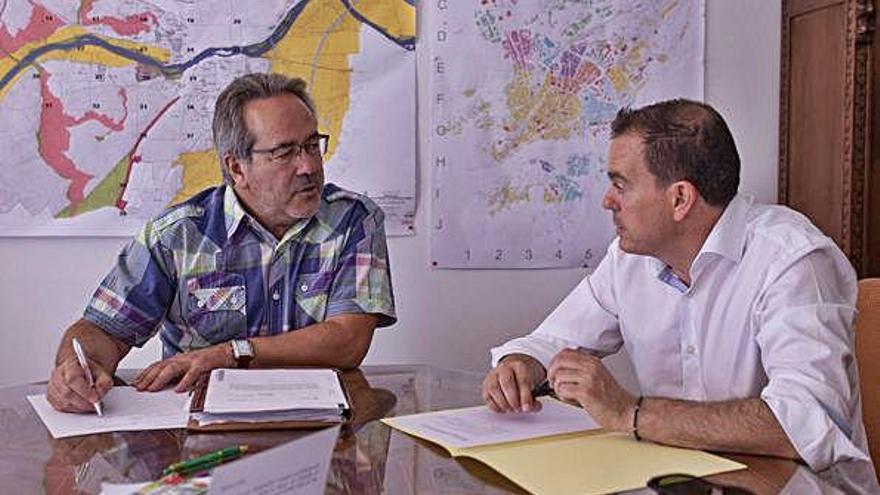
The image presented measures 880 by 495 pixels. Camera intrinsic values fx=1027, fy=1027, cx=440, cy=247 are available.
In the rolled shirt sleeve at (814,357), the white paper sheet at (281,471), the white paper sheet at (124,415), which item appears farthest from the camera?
the white paper sheet at (124,415)

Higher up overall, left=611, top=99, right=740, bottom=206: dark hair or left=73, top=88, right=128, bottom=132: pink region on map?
left=73, top=88, right=128, bottom=132: pink region on map

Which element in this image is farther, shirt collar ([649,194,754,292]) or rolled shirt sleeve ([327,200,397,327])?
rolled shirt sleeve ([327,200,397,327])

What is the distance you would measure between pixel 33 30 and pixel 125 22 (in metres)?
0.21

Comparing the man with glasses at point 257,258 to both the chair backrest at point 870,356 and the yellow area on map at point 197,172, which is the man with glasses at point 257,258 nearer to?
the yellow area on map at point 197,172

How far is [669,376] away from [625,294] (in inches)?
6.3

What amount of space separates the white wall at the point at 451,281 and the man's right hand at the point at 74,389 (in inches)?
40.7

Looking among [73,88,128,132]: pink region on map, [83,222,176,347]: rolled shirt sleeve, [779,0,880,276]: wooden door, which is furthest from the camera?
[73,88,128,132]: pink region on map

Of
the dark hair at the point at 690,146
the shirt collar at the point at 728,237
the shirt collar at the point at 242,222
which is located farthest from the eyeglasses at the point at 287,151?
the shirt collar at the point at 728,237

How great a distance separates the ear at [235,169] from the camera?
6.97 feet

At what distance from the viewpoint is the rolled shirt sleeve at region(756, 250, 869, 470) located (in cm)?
129

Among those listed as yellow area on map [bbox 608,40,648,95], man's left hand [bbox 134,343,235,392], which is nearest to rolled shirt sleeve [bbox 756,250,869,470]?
man's left hand [bbox 134,343,235,392]

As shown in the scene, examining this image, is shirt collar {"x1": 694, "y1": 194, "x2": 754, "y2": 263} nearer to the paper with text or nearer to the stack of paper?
the stack of paper

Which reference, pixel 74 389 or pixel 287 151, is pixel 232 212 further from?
pixel 74 389

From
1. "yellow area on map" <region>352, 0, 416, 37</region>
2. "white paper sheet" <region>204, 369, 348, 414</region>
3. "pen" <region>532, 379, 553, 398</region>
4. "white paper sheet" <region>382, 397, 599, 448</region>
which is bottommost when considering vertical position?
"white paper sheet" <region>382, 397, 599, 448</region>
